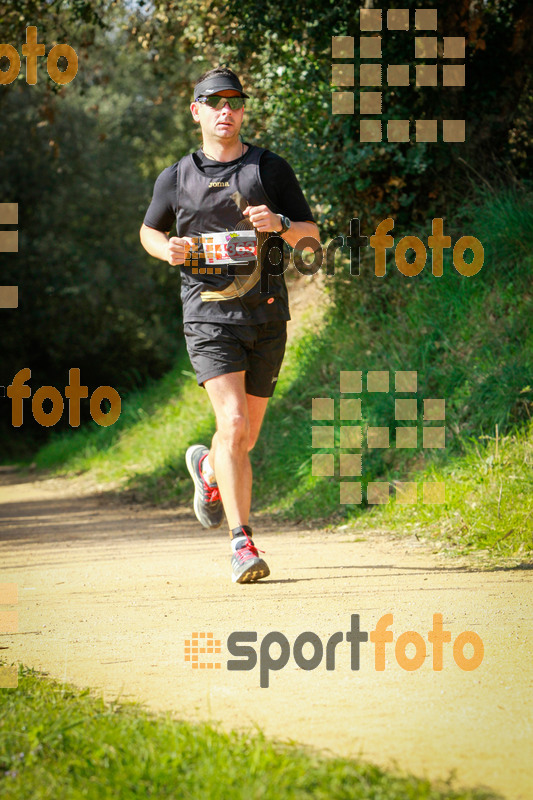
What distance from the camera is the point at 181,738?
2.38 m

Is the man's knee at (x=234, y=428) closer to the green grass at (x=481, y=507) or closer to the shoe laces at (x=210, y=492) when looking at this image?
the shoe laces at (x=210, y=492)

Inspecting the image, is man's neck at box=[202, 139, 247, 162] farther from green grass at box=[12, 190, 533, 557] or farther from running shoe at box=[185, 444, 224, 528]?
green grass at box=[12, 190, 533, 557]

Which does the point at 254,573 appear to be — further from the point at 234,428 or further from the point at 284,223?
the point at 284,223

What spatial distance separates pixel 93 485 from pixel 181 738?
31.8 ft

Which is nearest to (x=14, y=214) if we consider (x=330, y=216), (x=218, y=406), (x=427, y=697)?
(x=330, y=216)

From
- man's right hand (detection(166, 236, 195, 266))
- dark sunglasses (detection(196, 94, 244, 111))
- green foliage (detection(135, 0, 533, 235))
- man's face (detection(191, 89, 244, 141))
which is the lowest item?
man's right hand (detection(166, 236, 195, 266))

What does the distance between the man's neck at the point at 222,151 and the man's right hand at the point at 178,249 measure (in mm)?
491

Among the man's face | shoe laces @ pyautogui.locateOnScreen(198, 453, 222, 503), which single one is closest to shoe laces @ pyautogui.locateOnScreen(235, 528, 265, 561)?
shoe laces @ pyautogui.locateOnScreen(198, 453, 222, 503)

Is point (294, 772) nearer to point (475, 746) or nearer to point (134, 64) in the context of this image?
point (475, 746)

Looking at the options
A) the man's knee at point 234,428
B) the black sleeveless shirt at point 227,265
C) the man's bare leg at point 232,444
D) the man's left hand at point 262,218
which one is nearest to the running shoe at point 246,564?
the man's bare leg at point 232,444

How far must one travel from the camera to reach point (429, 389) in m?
7.41

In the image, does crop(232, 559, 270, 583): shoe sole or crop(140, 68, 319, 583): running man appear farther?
crop(140, 68, 319, 583): running man

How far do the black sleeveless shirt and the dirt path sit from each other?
1.37 metres

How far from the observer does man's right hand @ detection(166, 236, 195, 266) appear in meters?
4.52
